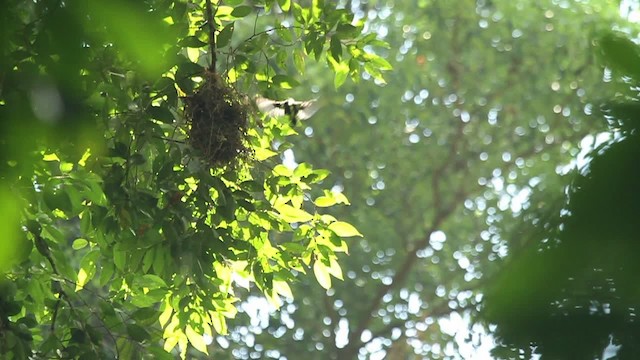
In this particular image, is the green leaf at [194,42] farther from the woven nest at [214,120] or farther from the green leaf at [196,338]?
the green leaf at [196,338]

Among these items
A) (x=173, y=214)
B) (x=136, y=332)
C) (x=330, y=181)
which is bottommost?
(x=330, y=181)

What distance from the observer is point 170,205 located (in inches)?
108

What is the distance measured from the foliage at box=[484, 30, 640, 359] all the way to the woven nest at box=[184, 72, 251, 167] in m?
2.33

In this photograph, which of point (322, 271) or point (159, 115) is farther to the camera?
point (322, 271)

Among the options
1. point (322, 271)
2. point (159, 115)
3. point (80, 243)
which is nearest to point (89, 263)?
point (80, 243)

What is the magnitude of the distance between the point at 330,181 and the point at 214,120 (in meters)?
6.19

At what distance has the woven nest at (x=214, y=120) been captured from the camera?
9.29 feet

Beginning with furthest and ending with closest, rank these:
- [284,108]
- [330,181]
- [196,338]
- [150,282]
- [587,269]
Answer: [330,181]
[284,108]
[196,338]
[150,282]
[587,269]

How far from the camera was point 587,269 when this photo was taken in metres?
0.51

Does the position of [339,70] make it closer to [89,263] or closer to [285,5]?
[285,5]

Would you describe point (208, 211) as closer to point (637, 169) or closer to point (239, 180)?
point (239, 180)

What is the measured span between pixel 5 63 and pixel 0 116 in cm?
12

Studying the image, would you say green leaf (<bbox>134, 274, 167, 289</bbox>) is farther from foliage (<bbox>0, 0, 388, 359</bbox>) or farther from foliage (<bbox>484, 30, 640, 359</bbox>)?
foliage (<bbox>484, 30, 640, 359</bbox>)

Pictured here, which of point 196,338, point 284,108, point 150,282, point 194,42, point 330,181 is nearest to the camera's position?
point 194,42
